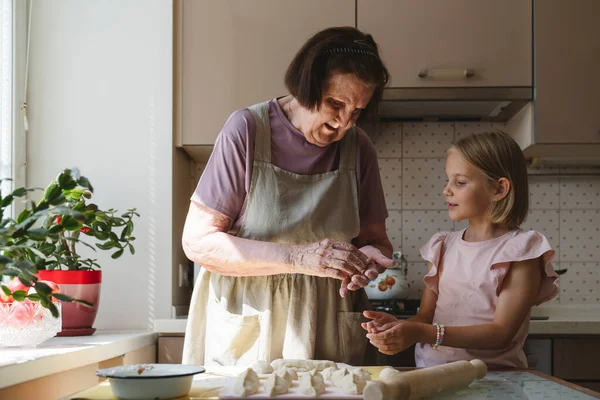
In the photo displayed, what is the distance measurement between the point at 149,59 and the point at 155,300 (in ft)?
2.52

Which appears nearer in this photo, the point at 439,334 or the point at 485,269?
the point at 439,334

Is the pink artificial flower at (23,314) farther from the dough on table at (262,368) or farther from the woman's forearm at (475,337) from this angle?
the woman's forearm at (475,337)

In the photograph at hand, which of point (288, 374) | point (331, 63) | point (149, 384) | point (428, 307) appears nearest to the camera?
point (149, 384)

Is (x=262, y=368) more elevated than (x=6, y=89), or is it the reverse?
(x=6, y=89)

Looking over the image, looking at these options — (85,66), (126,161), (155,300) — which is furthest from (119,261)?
(85,66)

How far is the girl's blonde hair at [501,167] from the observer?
1552 mm

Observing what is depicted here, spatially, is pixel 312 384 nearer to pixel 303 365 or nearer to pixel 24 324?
pixel 303 365

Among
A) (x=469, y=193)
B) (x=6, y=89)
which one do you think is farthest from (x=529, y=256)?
(x=6, y=89)

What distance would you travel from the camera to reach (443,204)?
249 centimetres

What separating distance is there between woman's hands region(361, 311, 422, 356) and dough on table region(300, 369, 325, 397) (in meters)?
0.28

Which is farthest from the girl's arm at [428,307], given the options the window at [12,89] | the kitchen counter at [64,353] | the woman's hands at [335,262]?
the window at [12,89]

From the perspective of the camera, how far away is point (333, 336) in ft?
4.58

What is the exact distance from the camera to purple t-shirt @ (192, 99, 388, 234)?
1387 mm

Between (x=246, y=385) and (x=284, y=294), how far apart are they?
49cm
